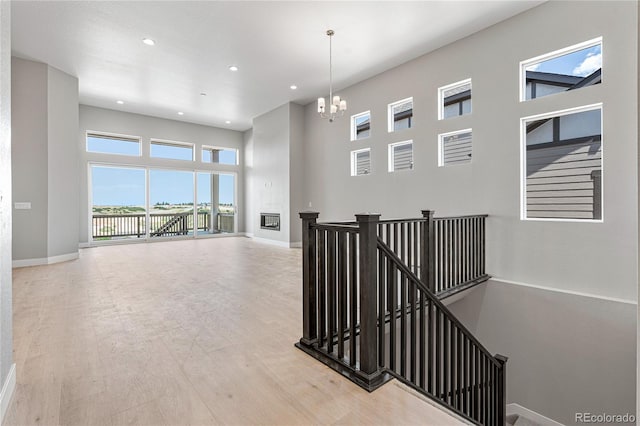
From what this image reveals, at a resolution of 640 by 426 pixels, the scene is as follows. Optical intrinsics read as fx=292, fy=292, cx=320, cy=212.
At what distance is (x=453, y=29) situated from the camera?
461 centimetres

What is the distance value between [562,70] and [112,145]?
406 inches

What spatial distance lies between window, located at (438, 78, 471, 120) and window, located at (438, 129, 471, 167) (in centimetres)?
35

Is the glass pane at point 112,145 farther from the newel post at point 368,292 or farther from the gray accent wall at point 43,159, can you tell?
the newel post at point 368,292

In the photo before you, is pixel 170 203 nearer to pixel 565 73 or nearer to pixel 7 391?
pixel 7 391

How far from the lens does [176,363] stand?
2.06 metres

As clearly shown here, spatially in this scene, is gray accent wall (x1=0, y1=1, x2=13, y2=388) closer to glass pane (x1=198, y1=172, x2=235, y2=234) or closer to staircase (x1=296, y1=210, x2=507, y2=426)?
staircase (x1=296, y1=210, x2=507, y2=426)

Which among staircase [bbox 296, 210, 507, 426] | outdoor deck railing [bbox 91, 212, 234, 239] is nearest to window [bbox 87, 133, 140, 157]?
outdoor deck railing [bbox 91, 212, 234, 239]

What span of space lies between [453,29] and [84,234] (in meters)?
9.95

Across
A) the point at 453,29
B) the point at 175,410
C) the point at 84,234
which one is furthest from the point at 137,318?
the point at 84,234

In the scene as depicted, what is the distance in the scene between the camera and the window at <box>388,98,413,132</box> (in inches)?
226

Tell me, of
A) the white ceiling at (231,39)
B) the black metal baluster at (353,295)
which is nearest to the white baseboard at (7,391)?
the black metal baluster at (353,295)

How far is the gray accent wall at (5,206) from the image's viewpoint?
1491 millimetres

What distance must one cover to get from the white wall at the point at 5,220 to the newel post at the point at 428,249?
11.4 feet

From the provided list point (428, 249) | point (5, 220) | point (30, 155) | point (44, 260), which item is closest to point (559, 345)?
point (428, 249)
